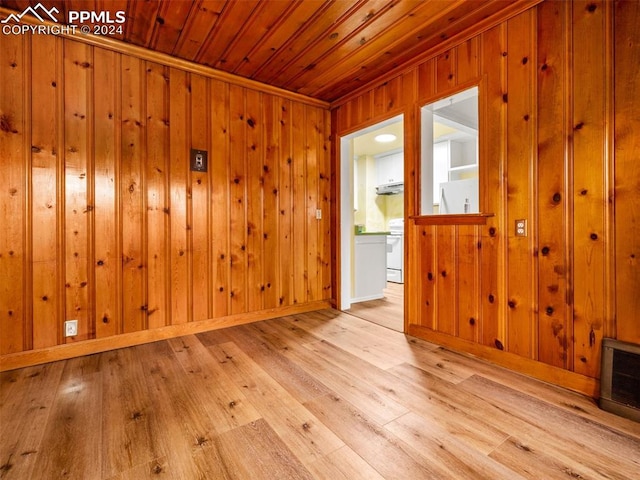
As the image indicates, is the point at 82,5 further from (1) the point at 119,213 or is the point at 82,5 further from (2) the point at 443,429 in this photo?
(2) the point at 443,429

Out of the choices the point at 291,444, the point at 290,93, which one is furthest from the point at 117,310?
the point at 290,93

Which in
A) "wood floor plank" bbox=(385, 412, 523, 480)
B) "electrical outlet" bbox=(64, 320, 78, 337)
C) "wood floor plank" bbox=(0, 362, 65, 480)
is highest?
"electrical outlet" bbox=(64, 320, 78, 337)

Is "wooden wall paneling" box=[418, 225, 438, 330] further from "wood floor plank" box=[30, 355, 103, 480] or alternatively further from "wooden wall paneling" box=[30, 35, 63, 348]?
"wooden wall paneling" box=[30, 35, 63, 348]

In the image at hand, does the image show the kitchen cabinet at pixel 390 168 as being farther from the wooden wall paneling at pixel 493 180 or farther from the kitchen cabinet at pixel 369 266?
the wooden wall paneling at pixel 493 180

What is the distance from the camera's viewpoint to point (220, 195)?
3035 mm

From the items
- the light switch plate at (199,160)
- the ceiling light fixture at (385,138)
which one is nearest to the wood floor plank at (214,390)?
the light switch plate at (199,160)

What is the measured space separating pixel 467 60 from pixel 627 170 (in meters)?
1.36

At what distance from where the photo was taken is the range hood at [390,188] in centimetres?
620

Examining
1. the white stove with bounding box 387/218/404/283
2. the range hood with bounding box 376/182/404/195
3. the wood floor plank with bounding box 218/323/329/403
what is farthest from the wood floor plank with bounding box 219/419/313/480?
the range hood with bounding box 376/182/404/195

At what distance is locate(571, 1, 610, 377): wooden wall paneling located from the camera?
176cm

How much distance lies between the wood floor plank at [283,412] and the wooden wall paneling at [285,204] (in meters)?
1.21

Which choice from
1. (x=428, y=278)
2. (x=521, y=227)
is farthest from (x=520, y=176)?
(x=428, y=278)

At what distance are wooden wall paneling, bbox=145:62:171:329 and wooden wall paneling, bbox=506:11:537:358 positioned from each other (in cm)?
281

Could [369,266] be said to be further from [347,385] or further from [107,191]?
[107,191]
